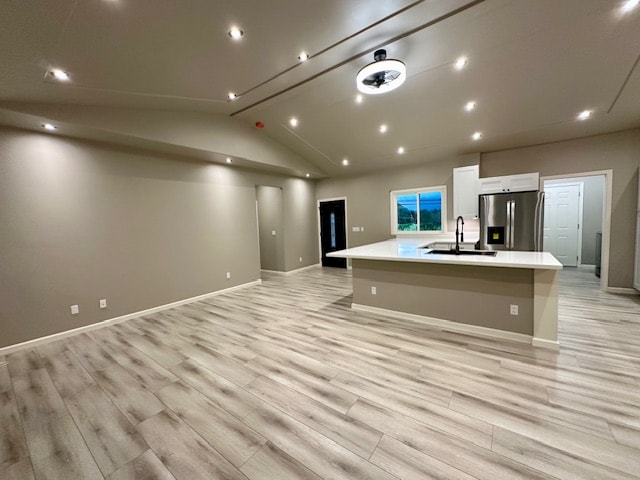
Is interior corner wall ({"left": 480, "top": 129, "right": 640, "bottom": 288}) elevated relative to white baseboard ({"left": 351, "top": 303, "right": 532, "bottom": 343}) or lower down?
elevated

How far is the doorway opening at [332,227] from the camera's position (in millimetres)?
7543

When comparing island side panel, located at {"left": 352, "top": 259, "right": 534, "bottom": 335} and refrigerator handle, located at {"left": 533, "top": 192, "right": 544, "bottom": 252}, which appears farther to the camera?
refrigerator handle, located at {"left": 533, "top": 192, "right": 544, "bottom": 252}

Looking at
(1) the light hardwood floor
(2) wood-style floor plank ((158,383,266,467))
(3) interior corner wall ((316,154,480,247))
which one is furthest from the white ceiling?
(2) wood-style floor plank ((158,383,266,467))

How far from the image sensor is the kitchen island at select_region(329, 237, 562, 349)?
2.62m

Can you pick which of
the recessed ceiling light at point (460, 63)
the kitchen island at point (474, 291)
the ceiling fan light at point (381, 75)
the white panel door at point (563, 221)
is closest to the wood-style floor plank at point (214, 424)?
the kitchen island at point (474, 291)

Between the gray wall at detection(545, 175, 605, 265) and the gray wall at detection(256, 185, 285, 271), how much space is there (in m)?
6.68

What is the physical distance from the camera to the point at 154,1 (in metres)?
1.96

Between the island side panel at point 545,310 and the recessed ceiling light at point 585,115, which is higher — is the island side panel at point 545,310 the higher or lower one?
the lower one

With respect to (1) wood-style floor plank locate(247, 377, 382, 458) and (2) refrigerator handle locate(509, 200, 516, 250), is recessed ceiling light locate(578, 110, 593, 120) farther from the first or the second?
(1) wood-style floor plank locate(247, 377, 382, 458)

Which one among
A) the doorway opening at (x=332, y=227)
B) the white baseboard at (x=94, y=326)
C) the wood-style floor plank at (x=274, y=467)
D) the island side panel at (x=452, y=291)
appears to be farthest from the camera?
the doorway opening at (x=332, y=227)

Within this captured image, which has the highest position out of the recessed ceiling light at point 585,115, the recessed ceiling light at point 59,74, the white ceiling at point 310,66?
the white ceiling at point 310,66

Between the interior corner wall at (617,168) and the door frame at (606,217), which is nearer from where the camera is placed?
the interior corner wall at (617,168)

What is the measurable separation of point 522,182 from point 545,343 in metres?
3.21

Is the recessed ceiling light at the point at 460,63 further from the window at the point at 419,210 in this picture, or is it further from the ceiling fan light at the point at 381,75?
the window at the point at 419,210
